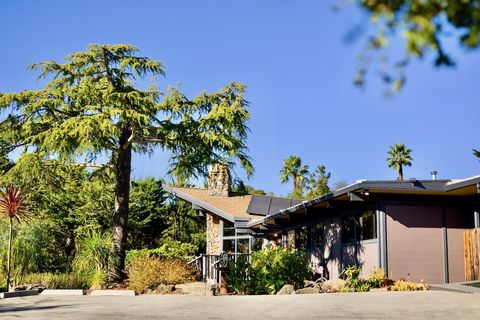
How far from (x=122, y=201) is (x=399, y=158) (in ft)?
98.4

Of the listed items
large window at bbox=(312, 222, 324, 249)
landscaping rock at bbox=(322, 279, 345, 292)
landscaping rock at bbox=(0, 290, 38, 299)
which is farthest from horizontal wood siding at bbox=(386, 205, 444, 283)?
landscaping rock at bbox=(0, 290, 38, 299)

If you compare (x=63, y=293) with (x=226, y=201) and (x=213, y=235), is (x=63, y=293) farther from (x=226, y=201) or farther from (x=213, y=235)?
(x=226, y=201)

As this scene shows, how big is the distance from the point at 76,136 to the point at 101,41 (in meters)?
4.16

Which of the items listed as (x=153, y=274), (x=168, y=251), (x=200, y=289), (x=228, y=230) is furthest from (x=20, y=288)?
Result: (x=228, y=230)

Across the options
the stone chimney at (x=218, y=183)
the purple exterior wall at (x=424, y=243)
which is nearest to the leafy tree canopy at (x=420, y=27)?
the purple exterior wall at (x=424, y=243)

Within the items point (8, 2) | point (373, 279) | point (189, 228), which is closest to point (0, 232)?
point (189, 228)

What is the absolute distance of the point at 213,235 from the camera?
90.0 ft

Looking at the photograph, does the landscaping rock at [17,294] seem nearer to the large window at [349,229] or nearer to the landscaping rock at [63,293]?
the landscaping rock at [63,293]

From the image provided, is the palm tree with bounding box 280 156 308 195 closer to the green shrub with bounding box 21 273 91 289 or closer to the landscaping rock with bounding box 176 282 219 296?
the green shrub with bounding box 21 273 91 289

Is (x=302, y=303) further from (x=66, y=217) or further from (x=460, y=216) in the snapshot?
(x=66, y=217)

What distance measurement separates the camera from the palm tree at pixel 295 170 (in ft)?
169

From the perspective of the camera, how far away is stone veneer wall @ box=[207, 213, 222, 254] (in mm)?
27094

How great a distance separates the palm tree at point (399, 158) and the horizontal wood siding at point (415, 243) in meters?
31.0

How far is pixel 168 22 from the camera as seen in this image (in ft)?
33.4
